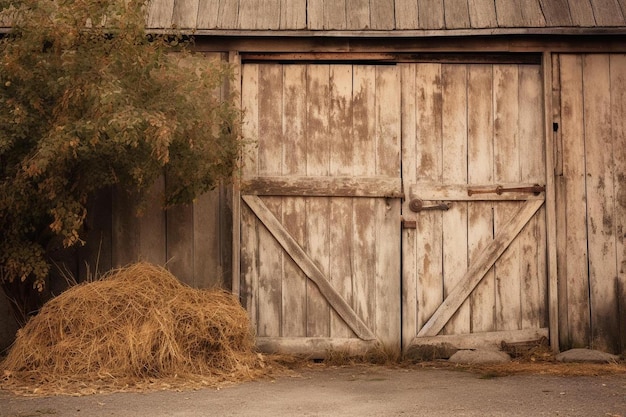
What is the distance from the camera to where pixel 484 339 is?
28.2 feet

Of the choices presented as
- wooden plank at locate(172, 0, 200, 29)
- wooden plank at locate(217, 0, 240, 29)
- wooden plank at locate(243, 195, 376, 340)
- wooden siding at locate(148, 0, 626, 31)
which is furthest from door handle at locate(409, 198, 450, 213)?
wooden plank at locate(172, 0, 200, 29)

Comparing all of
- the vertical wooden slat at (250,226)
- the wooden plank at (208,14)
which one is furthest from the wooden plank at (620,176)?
the wooden plank at (208,14)

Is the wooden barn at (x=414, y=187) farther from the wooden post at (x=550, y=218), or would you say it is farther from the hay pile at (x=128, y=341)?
the hay pile at (x=128, y=341)

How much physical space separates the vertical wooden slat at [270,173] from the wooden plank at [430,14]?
1.43m

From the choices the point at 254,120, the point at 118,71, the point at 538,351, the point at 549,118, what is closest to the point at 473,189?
the point at 549,118

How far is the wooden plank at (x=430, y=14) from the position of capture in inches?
334

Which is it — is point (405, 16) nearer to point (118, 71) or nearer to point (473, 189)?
point (473, 189)

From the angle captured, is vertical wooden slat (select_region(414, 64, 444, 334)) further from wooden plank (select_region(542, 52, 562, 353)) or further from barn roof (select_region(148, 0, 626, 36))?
wooden plank (select_region(542, 52, 562, 353))

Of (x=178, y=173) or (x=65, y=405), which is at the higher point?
(x=178, y=173)

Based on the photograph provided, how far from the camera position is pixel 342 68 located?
8.71 metres

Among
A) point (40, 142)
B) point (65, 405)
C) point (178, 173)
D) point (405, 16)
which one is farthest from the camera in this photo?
point (405, 16)

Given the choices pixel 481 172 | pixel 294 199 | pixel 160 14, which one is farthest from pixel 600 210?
pixel 160 14

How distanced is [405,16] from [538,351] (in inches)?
134

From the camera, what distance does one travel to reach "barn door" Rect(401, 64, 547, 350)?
28.4ft
